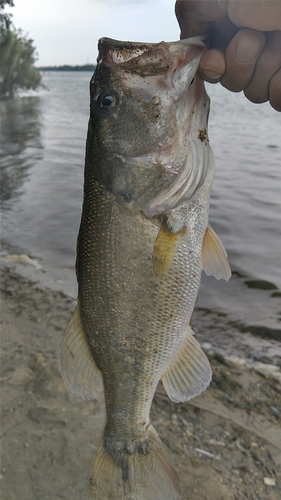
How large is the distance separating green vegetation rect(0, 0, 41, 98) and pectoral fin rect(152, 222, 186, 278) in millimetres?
46570

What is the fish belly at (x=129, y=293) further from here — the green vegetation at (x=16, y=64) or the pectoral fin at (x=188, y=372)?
the green vegetation at (x=16, y=64)

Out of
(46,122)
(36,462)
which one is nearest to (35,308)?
(36,462)

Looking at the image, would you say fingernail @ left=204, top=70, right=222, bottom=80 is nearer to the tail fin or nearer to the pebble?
the tail fin

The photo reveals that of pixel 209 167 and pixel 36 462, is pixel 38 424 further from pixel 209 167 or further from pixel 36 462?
pixel 209 167

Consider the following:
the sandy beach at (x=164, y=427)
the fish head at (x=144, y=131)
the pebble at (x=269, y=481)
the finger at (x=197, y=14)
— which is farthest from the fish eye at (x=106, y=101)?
the pebble at (x=269, y=481)

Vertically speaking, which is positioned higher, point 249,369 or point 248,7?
point 248,7

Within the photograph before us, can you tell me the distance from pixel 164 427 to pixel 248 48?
9.02 ft

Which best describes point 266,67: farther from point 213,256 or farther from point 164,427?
point 164,427

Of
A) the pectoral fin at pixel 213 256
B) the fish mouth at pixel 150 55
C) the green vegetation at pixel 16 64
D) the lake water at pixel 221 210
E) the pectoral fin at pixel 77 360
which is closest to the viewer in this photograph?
the fish mouth at pixel 150 55

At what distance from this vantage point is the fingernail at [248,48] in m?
1.99

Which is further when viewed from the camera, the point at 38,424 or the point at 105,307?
the point at 38,424

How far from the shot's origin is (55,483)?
3002mm

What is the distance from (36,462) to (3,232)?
5.73 metres

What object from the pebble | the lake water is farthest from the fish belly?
the lake water
